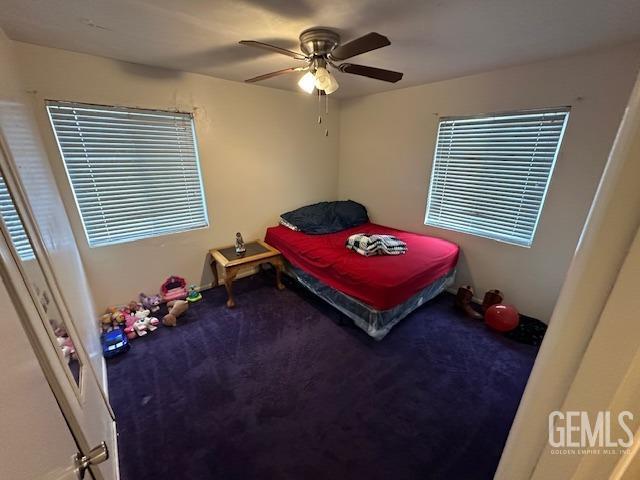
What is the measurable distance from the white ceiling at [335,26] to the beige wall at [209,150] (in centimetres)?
19

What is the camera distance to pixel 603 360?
339 millimetres

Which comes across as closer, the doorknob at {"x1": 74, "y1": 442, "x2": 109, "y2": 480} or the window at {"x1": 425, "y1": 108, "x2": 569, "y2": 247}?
the doorknob at {"x1": 74, "y1": 442, "x2": 109, "y2": 480}

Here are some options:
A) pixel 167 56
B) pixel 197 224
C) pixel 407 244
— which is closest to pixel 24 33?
pixel 167 56

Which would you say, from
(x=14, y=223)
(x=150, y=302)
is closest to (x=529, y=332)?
(x=14, y=223)

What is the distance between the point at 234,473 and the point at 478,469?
1297mm

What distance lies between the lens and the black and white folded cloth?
2518 mm

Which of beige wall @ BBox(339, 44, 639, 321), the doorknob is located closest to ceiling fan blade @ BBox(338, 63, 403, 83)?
beige wall @ BBox(339, 44, 639, 321)

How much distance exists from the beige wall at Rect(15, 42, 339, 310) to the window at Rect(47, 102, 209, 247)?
0.07 metres

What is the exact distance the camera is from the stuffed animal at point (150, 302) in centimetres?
257

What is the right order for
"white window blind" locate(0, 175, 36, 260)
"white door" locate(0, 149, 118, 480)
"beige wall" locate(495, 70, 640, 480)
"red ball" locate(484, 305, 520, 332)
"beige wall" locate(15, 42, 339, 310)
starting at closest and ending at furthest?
"beige wall" locate(495, 70, 640, 480) < "white door" locate(0, 149, 118, 480) < "white window blind" locate(0, 175, 36, 260) < "beige wall" locate(15, 42, 339, 310) < "red ball" locate(484, 305, 520, 332)

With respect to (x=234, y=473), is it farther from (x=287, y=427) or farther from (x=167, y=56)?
(x=167, y=56)

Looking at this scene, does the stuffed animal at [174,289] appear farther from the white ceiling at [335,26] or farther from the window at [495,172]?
the window at [495,172]

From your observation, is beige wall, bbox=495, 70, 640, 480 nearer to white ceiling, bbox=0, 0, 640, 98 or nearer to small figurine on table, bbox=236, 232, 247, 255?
white ceiling, bbox=0, 0, 640, 98

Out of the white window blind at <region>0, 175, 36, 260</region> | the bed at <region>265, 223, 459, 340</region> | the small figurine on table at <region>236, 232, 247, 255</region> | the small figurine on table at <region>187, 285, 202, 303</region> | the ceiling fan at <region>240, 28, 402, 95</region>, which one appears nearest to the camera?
the white window blind at <region>0, 175, 36, 260</region>
